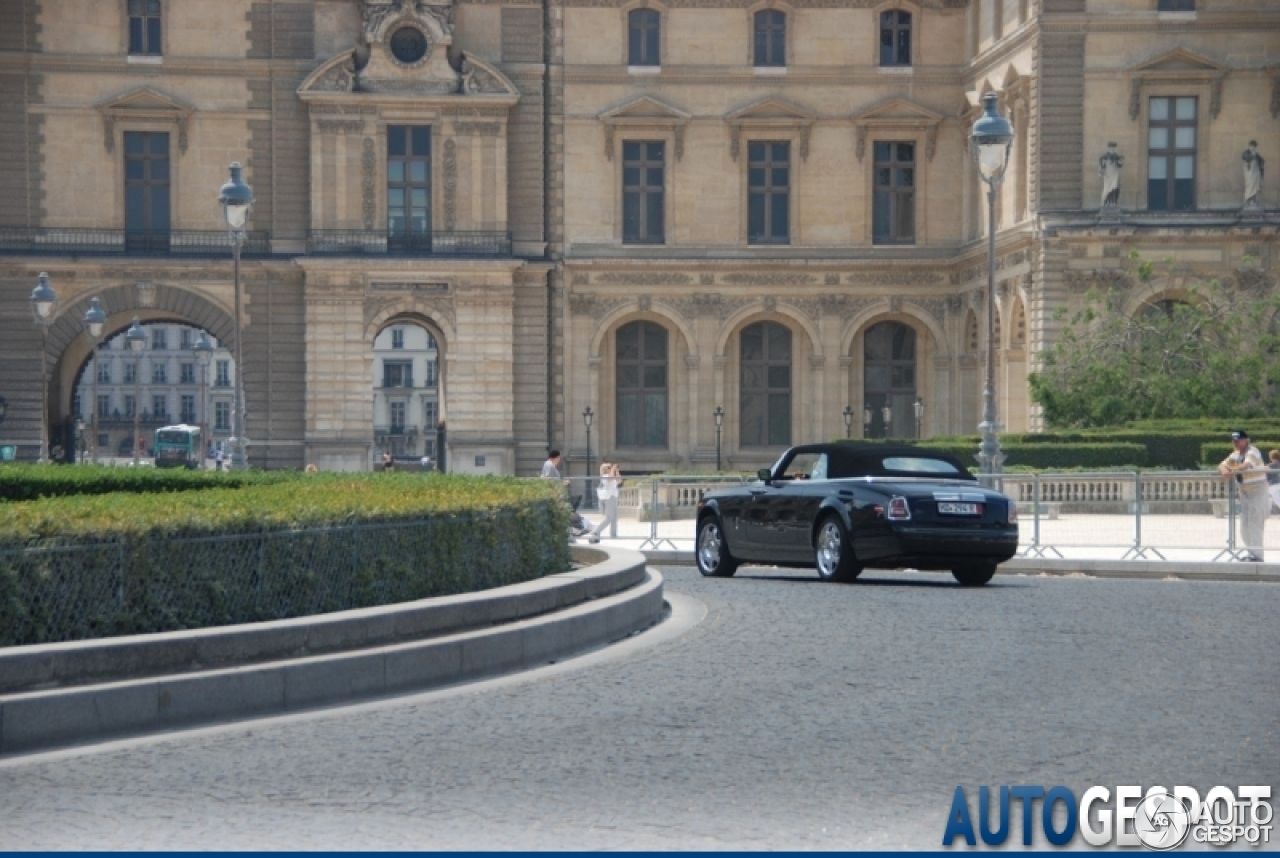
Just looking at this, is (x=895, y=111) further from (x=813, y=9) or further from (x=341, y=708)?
(x=341, y=708)

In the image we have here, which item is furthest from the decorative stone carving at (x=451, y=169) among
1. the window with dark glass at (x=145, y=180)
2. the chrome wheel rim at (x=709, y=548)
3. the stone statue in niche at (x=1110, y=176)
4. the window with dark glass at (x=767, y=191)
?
the chrome wheel rim at (x=709, y=548)

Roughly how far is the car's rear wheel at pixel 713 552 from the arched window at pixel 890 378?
127 feet

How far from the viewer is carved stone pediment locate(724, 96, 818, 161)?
216ft

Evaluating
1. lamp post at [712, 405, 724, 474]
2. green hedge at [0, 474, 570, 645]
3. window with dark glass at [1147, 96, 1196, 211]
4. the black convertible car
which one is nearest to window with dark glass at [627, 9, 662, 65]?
lamp post at [712, 405, 724, 474]

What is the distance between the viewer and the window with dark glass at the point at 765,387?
67.2 meters

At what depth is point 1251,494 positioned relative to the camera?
30844mm

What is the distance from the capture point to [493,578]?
771 inches

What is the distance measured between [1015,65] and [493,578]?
43.6m

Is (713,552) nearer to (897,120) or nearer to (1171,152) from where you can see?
(1171,152)

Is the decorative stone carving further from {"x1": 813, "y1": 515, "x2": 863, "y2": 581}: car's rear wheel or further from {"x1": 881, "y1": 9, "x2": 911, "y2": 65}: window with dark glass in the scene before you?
{"x1": 813, "y1": 515, "x2": 863, "y2": 581}: car's rear wheel

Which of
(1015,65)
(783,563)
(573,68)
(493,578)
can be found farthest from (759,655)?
(573,68)

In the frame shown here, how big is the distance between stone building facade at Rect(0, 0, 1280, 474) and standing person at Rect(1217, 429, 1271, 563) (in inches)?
1153

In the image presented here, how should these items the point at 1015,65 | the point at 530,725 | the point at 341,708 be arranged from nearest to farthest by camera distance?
1. the point at 530,725
2. the point at 341,708
3. the point at 1015,65

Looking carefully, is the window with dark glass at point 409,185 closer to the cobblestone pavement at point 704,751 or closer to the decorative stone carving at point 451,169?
the decorative stone carving at point 451,169
